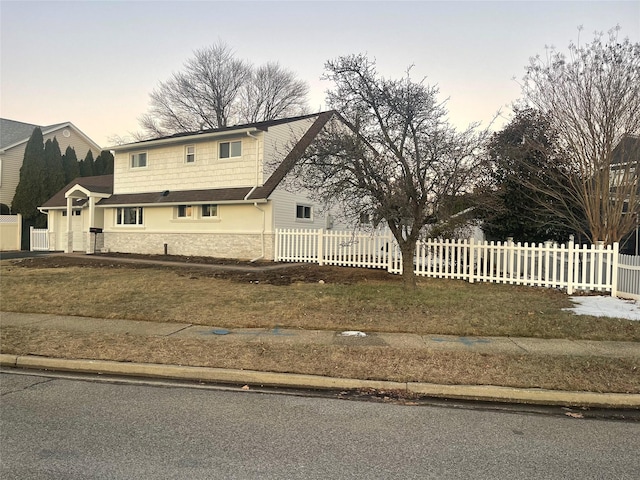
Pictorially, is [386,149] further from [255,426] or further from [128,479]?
[128,479]

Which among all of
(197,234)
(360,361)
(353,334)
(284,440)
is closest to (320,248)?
(197,234)

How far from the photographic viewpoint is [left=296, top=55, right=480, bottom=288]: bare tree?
10164 millimetres

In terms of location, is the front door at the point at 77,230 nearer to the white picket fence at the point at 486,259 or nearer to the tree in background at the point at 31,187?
the tree in background at the point at 31,187

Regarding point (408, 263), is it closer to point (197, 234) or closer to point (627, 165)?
point (627, 165)

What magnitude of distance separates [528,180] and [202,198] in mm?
13266

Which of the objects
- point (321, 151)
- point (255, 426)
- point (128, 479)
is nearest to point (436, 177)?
point (321, 151)

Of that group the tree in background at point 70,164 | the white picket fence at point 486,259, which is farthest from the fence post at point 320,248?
the tree in background at point 70,164

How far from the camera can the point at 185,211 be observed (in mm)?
20859

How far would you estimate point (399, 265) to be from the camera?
14977 millimetres

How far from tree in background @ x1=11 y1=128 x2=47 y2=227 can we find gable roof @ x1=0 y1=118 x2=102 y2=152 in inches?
70.4

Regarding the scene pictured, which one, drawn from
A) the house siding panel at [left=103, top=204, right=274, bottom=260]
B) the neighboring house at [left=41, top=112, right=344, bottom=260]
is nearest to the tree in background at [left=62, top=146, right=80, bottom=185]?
the neighboring house at [left=41, top=112, right=344, bottom=260]

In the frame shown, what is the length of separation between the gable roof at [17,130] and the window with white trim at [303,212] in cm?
2386

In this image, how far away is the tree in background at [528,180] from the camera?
46.1ft

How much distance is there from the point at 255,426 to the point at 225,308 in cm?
542
